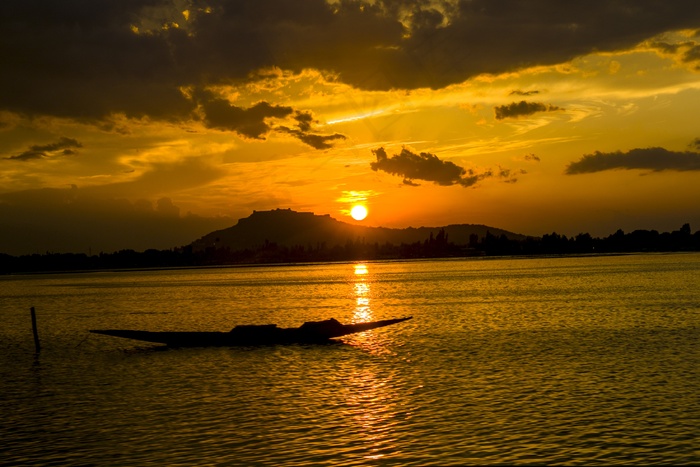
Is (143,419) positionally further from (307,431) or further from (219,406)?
(307,431)

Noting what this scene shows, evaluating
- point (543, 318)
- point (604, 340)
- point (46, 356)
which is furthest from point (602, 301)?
point (46, 356)

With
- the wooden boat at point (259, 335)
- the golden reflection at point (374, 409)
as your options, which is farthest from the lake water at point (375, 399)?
the wooden boat at point (259, 335)

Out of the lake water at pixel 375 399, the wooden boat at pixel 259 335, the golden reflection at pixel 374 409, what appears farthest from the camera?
the wooden boat at pixel 259 335

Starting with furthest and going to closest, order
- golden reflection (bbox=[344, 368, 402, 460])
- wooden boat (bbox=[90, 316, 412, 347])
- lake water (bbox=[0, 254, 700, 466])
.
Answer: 1. wooden boat (bbox=[90, 316, 412, 347])
2. golden reflection (bbox=[344, 368, 402, 460])
3. lake water (bbox=[0, 254, 700, 466])

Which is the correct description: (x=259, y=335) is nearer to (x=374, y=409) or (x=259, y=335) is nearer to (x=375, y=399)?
(x=375, y=399)

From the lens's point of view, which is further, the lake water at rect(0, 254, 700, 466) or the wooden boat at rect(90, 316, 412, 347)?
the wooden boat at rect(90, 316, 412, 347)

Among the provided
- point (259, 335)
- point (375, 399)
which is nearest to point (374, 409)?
point (375, 399)

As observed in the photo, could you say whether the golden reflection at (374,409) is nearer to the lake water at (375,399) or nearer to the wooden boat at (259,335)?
the lake water at (375,399)

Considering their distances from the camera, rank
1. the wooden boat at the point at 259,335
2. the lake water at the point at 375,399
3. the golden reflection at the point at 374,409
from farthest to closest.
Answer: the wooden boat at the point at 259,335 → the golden reflection at the point at 374,409 → the lake water at the point at 375,399

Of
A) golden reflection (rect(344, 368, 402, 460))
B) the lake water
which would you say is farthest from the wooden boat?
golden reflection (rect(344, 368, 402, 460))

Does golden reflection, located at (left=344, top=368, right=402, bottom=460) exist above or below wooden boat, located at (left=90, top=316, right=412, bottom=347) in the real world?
below

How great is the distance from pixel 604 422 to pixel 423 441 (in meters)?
7.88

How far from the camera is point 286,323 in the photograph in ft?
277

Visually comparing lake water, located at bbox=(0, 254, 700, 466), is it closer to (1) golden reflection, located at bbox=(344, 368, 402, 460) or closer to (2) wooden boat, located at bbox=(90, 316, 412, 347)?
(1) golden reflection, located at bbox=(344, 368, 402, 460)
